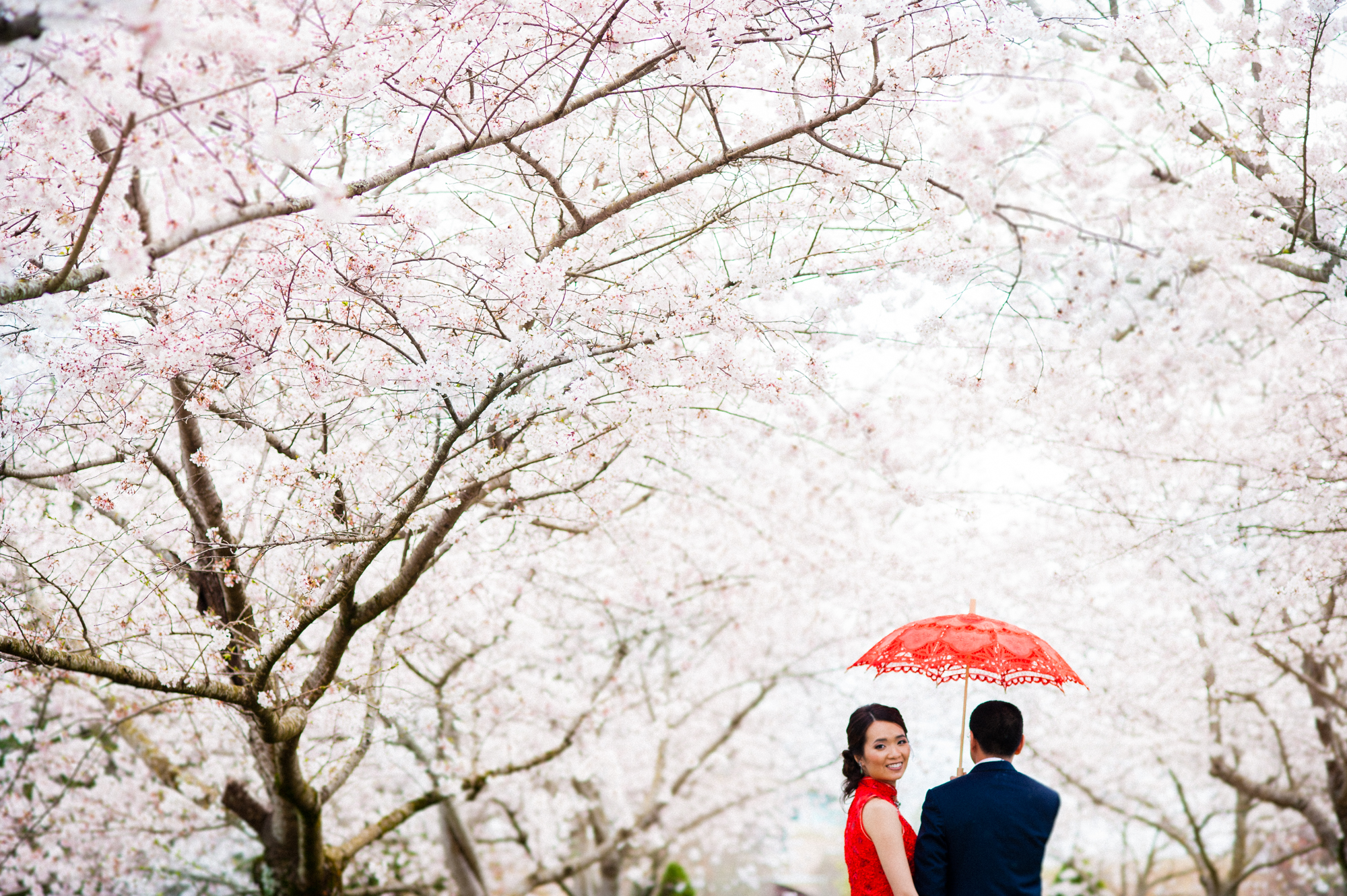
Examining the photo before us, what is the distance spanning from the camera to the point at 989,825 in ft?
9.40

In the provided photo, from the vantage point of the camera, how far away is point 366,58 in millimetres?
2902

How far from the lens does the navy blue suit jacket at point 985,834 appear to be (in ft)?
9.33

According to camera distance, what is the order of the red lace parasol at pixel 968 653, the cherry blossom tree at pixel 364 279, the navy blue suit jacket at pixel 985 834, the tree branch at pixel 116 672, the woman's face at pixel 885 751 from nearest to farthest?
the cherry blossom tree at pixel 364 279
the navy blue suit jacket at pixel 985 834
the woman's face at pixel 885 751
the tree branch at pixel 116 672
the red lace parasol at pixel 968 653

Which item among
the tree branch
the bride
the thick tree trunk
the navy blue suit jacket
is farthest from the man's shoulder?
the thick tree trunk

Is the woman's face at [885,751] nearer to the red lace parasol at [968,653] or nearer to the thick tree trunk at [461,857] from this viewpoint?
the red lace parasol at [968,653]

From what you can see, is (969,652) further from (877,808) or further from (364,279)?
(364,279)

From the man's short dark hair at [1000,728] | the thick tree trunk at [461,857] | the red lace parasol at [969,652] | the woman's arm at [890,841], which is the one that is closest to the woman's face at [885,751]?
the woman's arm at [890,841]

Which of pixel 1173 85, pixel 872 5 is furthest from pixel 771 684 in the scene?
pixel 872 5

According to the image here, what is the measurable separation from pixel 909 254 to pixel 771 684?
6609mm

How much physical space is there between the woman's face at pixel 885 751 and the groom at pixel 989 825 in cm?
15

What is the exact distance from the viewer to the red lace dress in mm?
3008

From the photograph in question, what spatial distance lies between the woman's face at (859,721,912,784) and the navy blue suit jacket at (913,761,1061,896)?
164 millimetres

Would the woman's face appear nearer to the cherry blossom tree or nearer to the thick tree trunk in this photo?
the cherry blossom tree

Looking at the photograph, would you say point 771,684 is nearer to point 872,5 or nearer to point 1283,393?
point 1283,393
